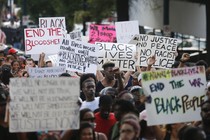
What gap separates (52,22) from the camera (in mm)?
18125

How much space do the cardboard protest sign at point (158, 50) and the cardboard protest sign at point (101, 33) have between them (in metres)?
2.74

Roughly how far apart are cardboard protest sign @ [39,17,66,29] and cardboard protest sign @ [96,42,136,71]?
6.82 feet

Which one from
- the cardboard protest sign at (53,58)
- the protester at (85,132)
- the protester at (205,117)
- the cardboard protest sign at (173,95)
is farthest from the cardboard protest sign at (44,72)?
the protester at (85,132)

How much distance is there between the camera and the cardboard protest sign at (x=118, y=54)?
1556cm

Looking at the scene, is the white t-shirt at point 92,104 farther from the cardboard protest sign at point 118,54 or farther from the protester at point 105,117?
the cardboard protest sign at point 118,54

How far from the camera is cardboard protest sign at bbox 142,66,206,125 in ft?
30.2

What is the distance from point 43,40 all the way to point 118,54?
1.83 m

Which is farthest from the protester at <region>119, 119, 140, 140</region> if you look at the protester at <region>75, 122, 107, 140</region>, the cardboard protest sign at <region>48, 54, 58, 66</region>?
the cardboard protest sign at <region>48, 54, 58, 66</region>

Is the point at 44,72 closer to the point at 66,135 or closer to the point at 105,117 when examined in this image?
the point at 105,117

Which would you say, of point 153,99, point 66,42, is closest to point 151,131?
point 153,99

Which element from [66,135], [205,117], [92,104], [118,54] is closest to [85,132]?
[66,135]

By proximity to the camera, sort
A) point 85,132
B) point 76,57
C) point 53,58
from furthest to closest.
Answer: point 53,58 → point 76,57 → point 85,132

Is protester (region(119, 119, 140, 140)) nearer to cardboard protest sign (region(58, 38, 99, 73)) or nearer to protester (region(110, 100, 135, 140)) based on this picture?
protester (region(110, 100, 135, 140))

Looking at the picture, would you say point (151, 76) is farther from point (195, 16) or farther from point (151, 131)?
point (195, 16)
